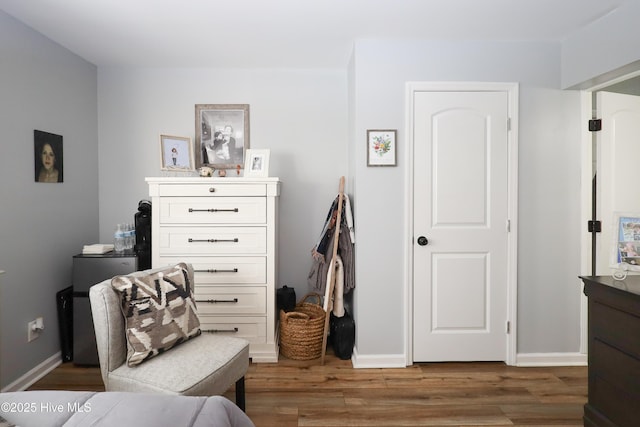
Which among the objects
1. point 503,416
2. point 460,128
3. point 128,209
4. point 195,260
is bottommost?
point 503,416

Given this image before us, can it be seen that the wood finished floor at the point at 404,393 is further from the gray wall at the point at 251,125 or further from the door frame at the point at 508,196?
the gray wall at the point at 251,125

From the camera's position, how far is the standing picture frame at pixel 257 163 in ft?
10.2

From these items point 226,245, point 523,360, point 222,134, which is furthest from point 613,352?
point 222,134

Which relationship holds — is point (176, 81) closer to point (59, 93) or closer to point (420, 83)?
point (59, 93)

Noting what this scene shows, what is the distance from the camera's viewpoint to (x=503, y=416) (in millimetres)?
2236

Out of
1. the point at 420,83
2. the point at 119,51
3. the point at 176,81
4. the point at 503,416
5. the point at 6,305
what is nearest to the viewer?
the point at 503,416

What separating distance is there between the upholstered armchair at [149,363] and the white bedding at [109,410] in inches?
22.3

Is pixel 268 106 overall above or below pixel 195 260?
above

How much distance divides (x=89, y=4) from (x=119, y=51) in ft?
2.60

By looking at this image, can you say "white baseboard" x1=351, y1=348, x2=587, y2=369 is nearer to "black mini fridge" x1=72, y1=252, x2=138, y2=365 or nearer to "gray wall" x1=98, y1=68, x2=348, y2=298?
"gray wall" x1=98, y1=68, x2=348, y2=298

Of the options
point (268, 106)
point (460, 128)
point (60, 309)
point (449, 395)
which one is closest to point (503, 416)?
point (449, 395)

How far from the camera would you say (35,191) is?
266 centimetres

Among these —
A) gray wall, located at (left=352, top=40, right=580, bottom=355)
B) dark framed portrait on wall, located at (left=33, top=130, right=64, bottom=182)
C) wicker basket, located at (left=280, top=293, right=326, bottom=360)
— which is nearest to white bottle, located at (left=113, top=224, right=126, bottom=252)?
dark framed portrait on wall, located at (left=33, top=130, right=64, bottom=182)

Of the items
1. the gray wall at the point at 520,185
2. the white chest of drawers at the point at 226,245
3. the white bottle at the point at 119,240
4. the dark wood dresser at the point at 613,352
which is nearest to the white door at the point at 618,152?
the gray wall at the point at 520,185
